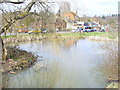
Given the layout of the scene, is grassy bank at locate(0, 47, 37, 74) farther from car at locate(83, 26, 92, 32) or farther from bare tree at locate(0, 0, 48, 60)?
car at locate(83, 26, 92, 32)

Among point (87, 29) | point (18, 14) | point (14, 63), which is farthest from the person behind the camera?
point (87, 29)

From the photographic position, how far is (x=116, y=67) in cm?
358

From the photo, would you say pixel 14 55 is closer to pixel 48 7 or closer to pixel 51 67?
pixel 51 67

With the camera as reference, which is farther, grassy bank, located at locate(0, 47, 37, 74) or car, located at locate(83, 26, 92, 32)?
car, located at locate(83, 26, 92, 32)

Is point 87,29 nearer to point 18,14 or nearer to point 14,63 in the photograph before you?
point 18,14

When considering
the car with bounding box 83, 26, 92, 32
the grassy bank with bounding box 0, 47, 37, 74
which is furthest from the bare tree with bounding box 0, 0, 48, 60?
the car with bounding box 83, 26, 92, 32

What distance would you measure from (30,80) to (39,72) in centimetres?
70

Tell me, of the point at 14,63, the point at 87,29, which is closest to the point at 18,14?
the point at 14,63

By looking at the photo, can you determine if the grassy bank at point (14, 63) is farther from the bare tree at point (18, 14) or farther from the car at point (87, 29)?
the car at point (87, 29)

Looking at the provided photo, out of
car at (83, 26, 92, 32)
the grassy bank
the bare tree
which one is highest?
the bare tree

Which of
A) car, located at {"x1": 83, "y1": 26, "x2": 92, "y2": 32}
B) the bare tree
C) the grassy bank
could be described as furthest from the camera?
car, located at {"x1": 83, "y1": 26, "x2": 92, "y2": 32}

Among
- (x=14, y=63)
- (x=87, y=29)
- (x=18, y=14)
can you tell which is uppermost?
(x=18, y=14)

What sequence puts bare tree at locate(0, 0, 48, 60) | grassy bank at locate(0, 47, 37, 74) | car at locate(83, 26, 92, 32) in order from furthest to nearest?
1. car at locate(83, 26, 92, 32)
2. bare tree at locate(0, 0, 48, 60)
3. grassy bank at locate(0, 47, 37, 74)

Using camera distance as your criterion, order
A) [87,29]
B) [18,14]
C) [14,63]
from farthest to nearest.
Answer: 1. [87,29]
2. [18,14]
3. [14,63]
